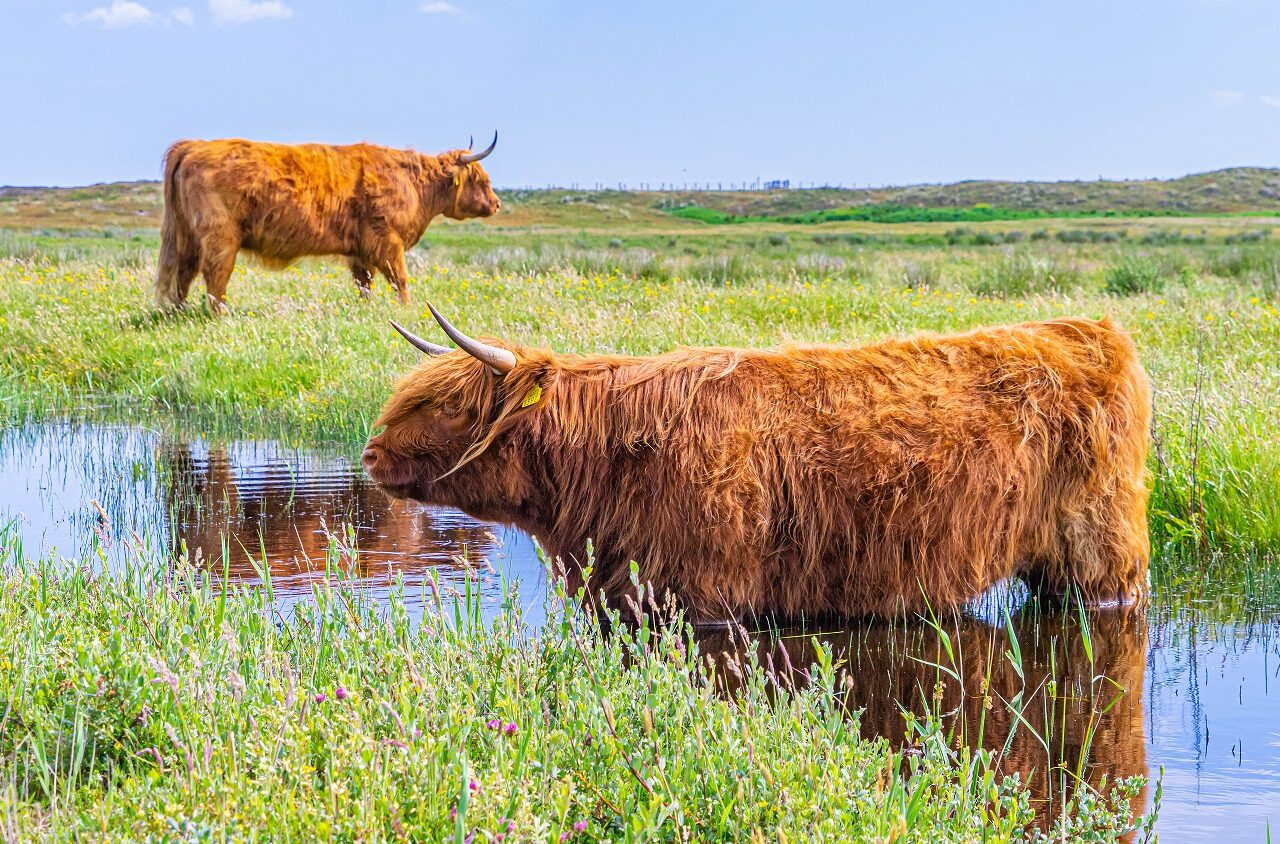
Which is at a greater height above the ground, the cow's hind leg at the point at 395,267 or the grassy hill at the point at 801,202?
the grassy hill at the point at 801,202

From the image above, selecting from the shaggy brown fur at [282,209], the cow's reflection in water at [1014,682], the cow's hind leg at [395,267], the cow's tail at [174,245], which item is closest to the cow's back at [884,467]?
the cow's reflection in water at [1014,682]

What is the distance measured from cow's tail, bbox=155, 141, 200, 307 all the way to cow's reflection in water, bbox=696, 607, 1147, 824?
382 inches

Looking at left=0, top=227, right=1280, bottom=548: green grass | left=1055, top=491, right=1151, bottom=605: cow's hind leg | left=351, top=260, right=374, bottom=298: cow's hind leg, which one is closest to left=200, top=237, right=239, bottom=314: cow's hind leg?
left=0, top=227, right=1280, bottom=548: green grass

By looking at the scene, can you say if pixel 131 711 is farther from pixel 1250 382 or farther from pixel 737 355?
pixel 1250 382

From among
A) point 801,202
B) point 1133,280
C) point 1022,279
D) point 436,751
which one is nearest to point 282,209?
point 1022,279

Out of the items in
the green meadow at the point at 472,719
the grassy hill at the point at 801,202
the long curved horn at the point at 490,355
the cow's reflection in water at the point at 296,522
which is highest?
the grassy hill at the point at 801,202

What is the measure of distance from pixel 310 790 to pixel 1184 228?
189ft

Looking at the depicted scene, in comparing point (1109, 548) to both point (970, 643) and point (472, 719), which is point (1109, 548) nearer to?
point (970, 643)

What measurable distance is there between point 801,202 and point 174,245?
8780 cm

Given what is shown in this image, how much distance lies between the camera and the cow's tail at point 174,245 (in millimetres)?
12609

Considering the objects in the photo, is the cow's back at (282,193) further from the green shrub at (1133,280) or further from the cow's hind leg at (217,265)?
the green shrub at (1133,280)

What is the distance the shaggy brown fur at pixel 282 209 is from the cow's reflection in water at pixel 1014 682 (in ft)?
30.2

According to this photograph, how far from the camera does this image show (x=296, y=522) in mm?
6176

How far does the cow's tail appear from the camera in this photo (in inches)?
496
